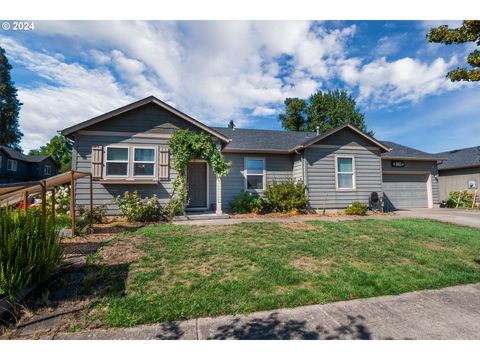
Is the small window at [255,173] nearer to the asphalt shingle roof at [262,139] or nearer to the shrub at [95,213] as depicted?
the asphalt shingle roof at [262,139]

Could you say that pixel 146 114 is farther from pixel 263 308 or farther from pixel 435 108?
pixel 435 108

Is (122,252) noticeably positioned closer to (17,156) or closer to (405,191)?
(405,191)

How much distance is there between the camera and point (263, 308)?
2.76m

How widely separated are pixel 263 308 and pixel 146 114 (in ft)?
29.6

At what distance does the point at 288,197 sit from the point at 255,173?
2.16m

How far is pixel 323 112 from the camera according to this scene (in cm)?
3388

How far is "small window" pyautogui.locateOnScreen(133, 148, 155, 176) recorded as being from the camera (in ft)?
30.5

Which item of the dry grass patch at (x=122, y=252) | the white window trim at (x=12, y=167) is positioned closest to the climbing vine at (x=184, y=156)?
the dry grass patch at (x=122, y=252)

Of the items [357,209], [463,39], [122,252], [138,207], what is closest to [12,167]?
[138,207]

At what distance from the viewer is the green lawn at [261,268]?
2.86m

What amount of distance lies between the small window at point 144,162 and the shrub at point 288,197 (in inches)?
219

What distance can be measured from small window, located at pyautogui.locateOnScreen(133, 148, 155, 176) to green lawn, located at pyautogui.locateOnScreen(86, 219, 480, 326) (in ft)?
11.3

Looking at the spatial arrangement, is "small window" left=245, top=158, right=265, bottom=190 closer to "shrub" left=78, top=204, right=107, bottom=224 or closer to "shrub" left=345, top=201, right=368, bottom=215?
"shrub" left=345, top=201, right=368, bottom=215

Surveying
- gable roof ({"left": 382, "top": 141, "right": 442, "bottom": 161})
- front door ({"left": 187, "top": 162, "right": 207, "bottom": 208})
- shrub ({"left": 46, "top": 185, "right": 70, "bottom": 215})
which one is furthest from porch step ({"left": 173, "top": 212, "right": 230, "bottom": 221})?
gable roof ({"left": 382, "top": 141, "right": 442, "bottom": 161})
